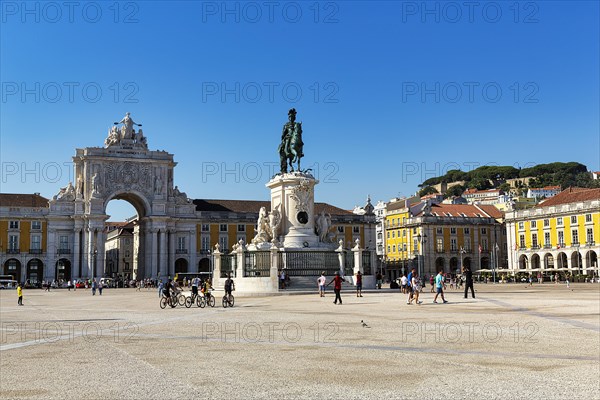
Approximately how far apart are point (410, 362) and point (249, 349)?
115 inches

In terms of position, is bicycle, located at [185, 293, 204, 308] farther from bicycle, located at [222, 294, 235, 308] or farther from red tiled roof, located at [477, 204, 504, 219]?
red tiled roof, located at [477, 204, 504, 219]

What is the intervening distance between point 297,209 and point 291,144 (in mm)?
3806

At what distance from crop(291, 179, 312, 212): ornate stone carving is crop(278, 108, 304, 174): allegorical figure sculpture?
158cm

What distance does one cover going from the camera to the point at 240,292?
3347 centimetres

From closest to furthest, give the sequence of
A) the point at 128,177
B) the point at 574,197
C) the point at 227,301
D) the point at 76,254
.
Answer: the point at 227,301
the point at 574,197
the point at 76,254
the point at 128,177

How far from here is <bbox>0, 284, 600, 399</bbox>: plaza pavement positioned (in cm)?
793

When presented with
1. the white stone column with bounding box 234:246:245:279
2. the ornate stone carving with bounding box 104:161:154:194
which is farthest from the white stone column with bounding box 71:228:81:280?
the white stone column with bounding box 234:246:245:279

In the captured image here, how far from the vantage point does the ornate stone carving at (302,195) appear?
35406 mm

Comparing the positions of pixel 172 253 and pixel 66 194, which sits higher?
pixel 66 194

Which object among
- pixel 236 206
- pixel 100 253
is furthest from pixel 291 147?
pixel 236 206

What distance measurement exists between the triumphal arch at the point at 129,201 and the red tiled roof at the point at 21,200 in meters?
3.78

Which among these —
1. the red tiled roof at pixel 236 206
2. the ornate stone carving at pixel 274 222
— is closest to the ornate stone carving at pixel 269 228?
the ornate stone carving at pixel 274 222

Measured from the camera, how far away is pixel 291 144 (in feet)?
121

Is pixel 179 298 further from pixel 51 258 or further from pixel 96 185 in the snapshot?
pixel 51 258
